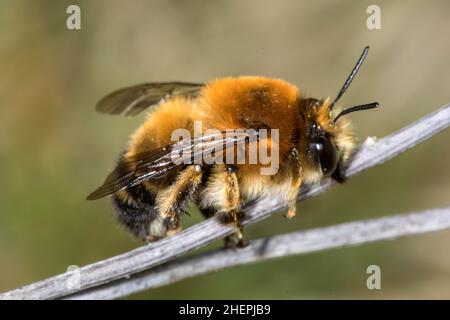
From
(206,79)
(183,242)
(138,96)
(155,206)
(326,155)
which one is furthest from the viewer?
(206,79)

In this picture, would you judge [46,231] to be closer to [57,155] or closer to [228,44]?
[57,155]

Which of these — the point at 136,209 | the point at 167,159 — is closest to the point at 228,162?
the point at 167,159

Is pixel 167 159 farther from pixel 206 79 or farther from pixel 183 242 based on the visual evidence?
pixel 206 79

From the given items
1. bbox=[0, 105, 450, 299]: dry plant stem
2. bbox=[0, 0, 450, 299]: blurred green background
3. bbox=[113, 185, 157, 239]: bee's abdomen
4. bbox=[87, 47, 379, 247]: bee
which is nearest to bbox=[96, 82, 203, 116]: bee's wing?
bbox=[87, 47, 379, 247]: bee

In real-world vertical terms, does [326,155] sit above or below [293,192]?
above

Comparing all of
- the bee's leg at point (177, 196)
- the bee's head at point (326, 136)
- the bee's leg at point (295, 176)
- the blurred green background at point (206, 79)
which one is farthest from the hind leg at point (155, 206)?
the blurred green background at point (206, 79)

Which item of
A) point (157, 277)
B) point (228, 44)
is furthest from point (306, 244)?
point (228, 44)

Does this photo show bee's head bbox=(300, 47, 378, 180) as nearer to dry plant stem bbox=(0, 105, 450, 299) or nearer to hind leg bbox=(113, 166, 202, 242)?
dry plant stem bbox=(0, 105, 450, 299)
